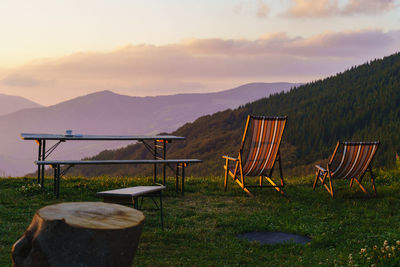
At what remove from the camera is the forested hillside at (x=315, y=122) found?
4281 centimetres

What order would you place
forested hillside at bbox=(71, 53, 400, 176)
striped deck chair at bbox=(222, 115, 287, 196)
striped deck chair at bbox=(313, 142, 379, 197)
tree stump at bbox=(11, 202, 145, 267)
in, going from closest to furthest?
tree stump at bbox=(11, 202, 145, 267)
striped deck chair at bbox=(313, 142, 379, 197)
striped deck chair at bbox=(222, 115, 287, 196)
forested hillside at bbox=(71, 53, 400, 176)

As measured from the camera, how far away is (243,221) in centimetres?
525

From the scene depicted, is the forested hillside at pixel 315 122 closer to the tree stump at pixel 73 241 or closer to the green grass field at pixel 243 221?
the green grass field at pixel 243 221

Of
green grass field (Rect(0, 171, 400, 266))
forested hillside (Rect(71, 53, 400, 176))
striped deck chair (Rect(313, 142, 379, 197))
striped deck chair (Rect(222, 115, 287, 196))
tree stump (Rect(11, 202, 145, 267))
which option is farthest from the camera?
forested hillside (Rect(71, 53, 400, 176))

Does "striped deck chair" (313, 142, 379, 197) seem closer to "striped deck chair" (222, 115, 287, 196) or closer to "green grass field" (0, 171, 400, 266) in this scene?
"green grass field" (0, 171, 400, 266)

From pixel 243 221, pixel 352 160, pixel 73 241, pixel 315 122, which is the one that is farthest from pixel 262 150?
pixel 315 122

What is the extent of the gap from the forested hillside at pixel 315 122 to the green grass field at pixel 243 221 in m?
20.4

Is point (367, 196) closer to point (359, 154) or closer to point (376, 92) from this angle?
point (359, 154)

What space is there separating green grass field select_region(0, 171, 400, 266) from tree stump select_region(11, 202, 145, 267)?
38.4 inches

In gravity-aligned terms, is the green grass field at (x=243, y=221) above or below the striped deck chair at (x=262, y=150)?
below

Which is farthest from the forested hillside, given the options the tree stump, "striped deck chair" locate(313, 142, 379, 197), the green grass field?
the tree stump

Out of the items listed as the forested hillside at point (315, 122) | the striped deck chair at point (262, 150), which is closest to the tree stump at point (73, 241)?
the striped deck chair at point (262, 150)

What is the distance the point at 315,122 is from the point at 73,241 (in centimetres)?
5104

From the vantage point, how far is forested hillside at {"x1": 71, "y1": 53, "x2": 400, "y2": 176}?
140ft
